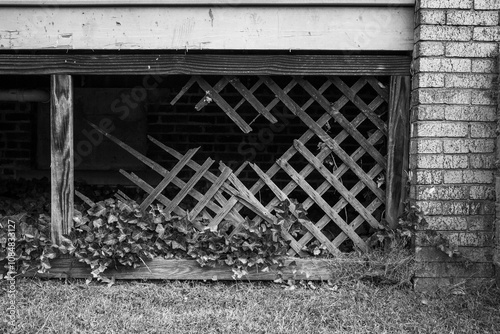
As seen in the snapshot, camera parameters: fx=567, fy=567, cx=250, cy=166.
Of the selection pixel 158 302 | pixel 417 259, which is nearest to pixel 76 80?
pixel 158 302

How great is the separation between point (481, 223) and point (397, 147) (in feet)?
2.65

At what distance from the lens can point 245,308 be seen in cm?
Result: 392

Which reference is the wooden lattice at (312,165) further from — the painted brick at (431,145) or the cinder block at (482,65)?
the cinder block at (482,65)

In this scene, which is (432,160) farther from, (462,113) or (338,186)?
(338,186)

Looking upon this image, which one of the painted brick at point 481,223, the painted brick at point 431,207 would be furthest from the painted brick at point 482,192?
the painted brick at point 431,207

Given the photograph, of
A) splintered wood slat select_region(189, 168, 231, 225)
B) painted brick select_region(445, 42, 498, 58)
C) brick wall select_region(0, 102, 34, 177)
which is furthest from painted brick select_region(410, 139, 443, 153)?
brick wall select_region(0, 102, 34, 177)

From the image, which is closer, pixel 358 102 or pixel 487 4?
pixel 487 4

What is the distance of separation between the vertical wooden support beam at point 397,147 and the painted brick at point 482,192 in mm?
480

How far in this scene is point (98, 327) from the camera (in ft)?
12.1

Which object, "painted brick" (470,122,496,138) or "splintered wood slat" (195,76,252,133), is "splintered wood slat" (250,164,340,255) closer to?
"splintered wood slat" (195,76,252,133)

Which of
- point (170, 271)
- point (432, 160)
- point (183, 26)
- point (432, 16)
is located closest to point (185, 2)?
point (183, 26)

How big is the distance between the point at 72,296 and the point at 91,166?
2465 millimetres

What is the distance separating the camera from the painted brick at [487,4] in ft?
13.2

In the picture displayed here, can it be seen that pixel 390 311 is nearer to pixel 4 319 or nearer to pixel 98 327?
pixel 98 327
